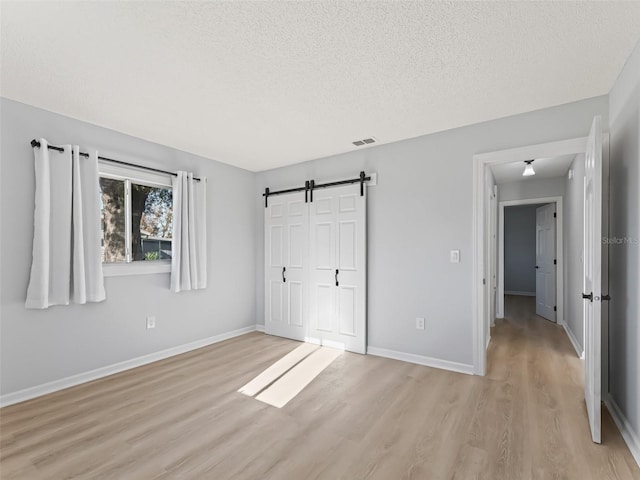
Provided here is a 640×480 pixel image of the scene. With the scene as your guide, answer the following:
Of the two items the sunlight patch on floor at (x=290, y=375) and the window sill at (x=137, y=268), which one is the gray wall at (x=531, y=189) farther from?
the window sill at (x=137, y=268)

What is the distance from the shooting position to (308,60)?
212 cm

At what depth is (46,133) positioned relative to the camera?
112 inches

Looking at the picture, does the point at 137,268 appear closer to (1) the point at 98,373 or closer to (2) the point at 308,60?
(1) the point at 98,373

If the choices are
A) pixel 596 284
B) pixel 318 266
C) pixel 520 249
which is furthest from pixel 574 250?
pixel 520 249

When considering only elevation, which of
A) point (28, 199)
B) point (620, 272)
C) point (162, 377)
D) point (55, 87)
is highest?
point (55, 87)

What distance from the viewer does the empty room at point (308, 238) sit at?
1862 mm

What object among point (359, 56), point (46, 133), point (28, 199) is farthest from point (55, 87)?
point (359, 56)

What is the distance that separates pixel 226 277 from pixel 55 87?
2797mm

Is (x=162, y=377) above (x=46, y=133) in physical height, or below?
below

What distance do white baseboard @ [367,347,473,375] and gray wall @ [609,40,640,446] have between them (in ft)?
3.70

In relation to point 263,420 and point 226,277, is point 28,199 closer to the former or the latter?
point 226,277

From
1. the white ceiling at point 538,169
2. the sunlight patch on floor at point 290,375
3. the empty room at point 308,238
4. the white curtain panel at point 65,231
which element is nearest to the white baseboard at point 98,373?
the empty room at point 308,238

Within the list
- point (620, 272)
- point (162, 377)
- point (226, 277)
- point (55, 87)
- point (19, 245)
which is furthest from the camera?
point (226, 277)

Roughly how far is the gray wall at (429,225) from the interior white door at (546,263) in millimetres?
3338
